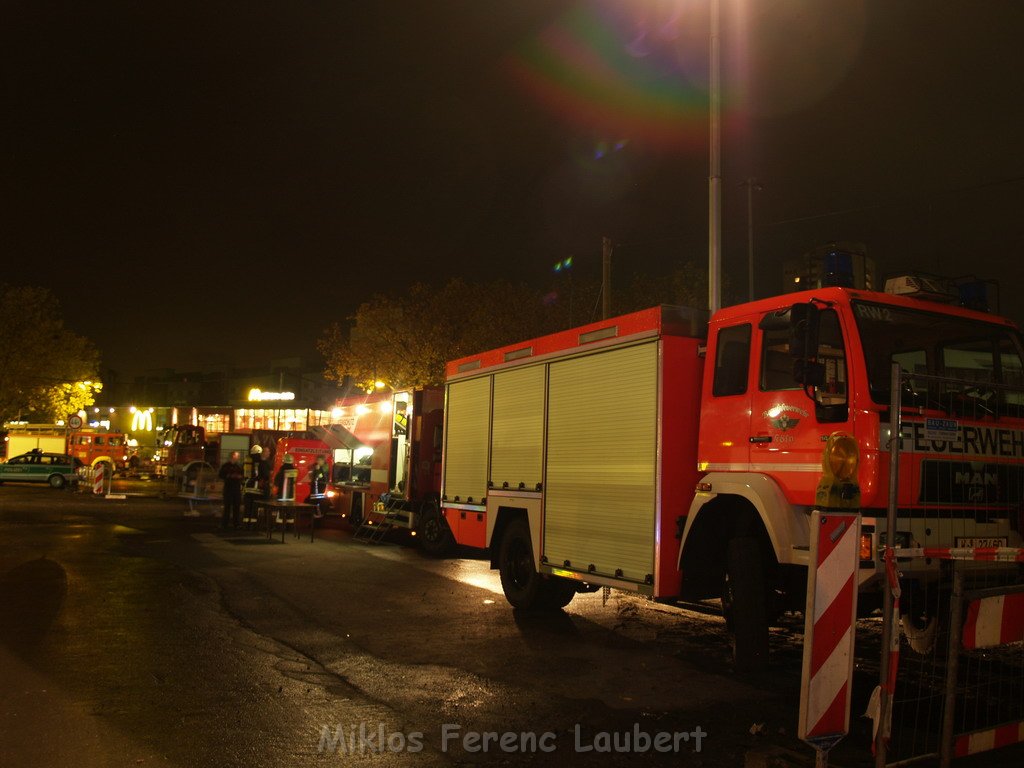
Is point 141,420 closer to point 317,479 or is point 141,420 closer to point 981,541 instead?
point 317,479

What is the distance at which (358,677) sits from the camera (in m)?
6.55

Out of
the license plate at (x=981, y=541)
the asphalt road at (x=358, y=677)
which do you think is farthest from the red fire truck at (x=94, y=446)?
the license plate at (x=981, y=541)

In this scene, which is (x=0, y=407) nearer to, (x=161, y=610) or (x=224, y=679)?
(x=161, y=610)

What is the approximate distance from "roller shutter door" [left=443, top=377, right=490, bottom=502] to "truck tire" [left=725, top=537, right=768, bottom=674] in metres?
4.39

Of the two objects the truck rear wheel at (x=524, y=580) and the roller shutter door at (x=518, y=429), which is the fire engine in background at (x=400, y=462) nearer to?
the roller shutter door at (x=518, y=429)

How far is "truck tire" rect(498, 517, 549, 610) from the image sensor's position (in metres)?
9.24

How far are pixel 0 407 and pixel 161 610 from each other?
154ft

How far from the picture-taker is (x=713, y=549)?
7.15 meters

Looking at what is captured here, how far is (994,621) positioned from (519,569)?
5.55 meters

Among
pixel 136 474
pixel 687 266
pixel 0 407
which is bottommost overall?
pixel 136 474

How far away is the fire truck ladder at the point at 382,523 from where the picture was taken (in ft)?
54.3

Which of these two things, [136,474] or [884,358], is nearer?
[884,358]

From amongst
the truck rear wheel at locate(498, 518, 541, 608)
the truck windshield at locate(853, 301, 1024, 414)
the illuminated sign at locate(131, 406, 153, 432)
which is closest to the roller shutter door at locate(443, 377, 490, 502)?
the truck rear wheel at locate(498, 518, 541, 608)

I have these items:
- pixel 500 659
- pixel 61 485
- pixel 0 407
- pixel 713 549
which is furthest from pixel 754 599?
pixel 0 407
